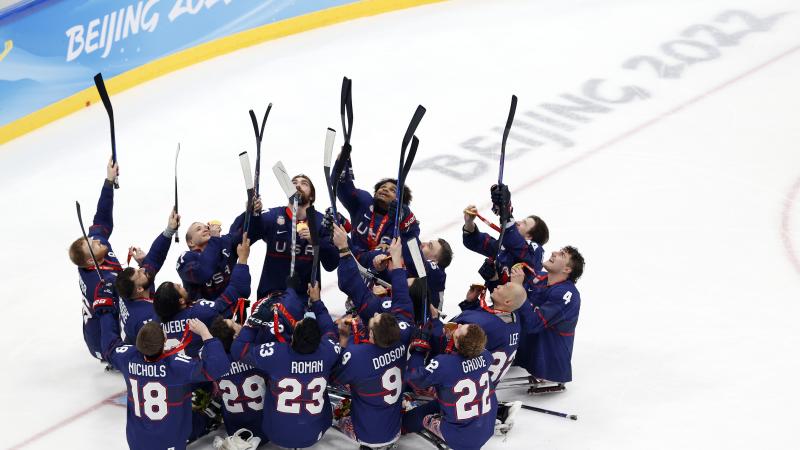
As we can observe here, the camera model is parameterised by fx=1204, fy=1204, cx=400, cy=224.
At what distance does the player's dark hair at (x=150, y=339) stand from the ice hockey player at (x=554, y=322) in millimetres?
1962

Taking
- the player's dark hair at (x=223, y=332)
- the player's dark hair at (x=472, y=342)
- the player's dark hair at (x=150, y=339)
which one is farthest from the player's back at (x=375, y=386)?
the player's dark hair at (x=150, y=339)

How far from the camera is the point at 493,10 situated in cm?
1238

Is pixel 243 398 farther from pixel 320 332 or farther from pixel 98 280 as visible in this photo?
pixel 98 280

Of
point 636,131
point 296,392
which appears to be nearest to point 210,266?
point 296,392

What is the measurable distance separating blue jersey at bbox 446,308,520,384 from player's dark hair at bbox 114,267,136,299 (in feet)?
5.74

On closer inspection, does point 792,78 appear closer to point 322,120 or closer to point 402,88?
point 402,88

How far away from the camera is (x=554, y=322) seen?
260 inches

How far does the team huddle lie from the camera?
596 centimetres

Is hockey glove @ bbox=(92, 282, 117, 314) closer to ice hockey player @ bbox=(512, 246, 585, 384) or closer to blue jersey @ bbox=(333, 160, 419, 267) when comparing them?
blue jersey @ bbox=(333, 160, 419, 267)

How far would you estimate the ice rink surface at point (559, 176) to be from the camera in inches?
268

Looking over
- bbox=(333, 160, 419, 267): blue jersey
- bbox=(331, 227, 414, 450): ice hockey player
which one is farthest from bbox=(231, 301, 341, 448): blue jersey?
bbox=(333, 160, 419, 267): blue jersey

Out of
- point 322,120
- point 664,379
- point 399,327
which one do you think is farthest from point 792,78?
point 399,327

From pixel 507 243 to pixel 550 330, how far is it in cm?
68

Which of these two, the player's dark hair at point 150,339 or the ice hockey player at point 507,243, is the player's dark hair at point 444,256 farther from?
the player's dark hair at point 150,339
